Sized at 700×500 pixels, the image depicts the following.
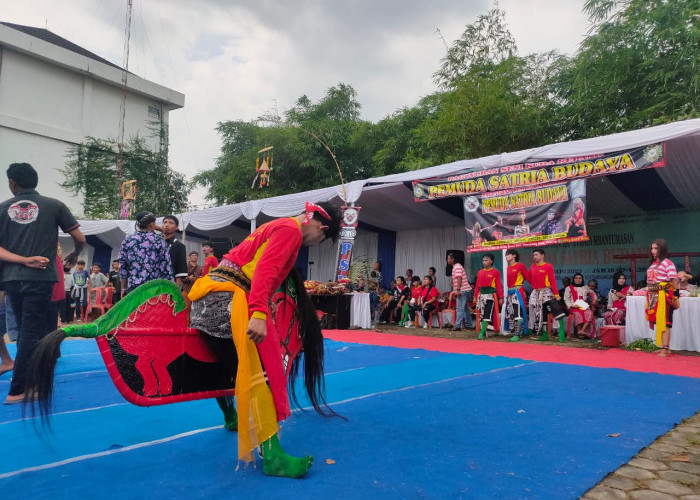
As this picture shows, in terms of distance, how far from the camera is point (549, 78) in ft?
51.8

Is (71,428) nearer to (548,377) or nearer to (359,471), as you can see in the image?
(359,471)

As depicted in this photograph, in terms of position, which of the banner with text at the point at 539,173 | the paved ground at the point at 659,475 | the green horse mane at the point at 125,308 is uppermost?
the banner with text at the point at 539,173

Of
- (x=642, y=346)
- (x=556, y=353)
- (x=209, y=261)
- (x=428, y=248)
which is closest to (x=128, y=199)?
(x=428, y=248)

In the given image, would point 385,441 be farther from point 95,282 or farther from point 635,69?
point 635,69

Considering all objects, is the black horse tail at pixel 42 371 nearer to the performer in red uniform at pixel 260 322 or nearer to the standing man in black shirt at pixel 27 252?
the performer in red uniform at pixel 260 322

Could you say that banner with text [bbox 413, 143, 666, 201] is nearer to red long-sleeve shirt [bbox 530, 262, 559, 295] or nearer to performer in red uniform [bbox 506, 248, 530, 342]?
performer in red uniform [bbox 506, 248, 530, 342]

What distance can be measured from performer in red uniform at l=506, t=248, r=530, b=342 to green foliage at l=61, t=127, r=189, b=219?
17425 mm

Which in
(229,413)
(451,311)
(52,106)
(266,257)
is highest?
(52,106)

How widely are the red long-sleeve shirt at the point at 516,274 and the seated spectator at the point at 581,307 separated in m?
0.94

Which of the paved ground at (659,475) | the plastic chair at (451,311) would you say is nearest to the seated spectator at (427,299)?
the plastic chair at (451,311)

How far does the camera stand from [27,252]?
3324 mm

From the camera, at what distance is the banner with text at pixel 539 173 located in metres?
6.59

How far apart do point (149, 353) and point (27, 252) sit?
1.79m

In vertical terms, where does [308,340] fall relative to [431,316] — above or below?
above
